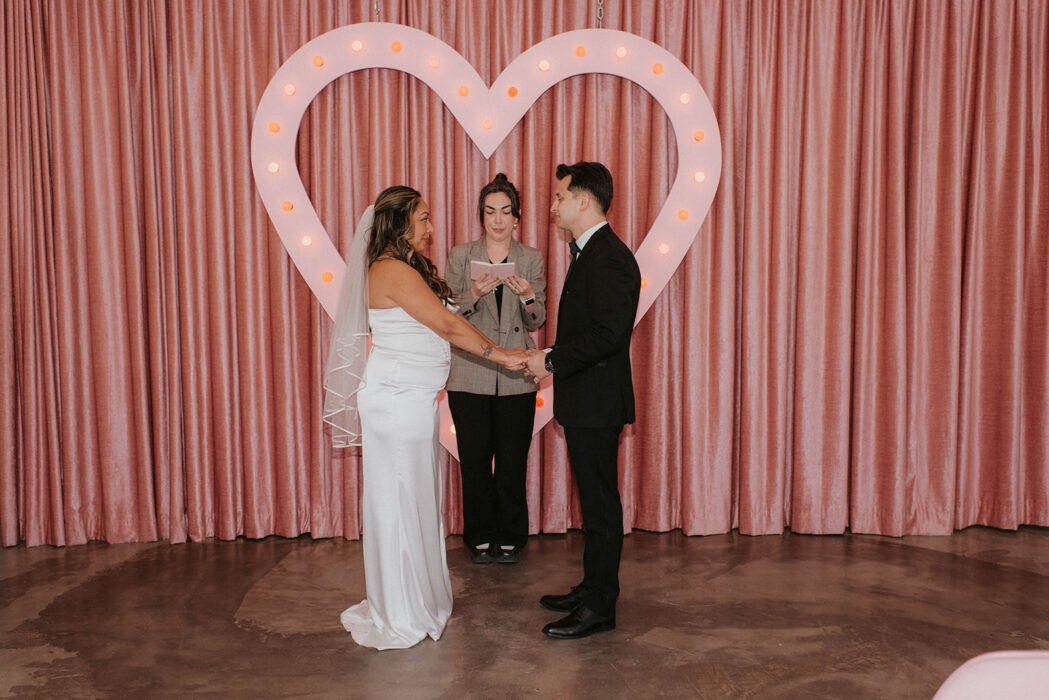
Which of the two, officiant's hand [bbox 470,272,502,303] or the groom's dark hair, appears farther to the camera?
officiant's hand [bbox 470,272,502,303]

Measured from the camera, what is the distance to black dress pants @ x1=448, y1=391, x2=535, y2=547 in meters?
3.49

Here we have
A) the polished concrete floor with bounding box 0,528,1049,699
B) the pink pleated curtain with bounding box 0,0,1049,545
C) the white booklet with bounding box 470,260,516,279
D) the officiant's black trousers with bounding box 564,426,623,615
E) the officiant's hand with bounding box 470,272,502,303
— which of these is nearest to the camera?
the polished concrete floor with bounding box 0,528,1049,699

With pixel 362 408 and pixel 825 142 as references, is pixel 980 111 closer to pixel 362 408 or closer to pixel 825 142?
pixel 825 142

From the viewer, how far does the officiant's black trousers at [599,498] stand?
273cm

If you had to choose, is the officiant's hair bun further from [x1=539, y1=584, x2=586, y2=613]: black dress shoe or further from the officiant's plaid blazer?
[x1=539, y1=584, x2=586, y2=613]: black dress shoe

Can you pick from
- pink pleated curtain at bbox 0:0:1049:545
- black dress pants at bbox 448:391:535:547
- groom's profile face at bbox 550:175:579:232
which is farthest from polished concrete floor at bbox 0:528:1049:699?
groom's profile face at bbox 550:175:579:232

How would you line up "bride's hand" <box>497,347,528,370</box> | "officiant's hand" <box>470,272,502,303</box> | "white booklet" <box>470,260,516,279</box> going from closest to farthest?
"bride's hand" <box>497,347,528,370</box>, "officiant's hand" <box>470,272,502,303</box>, "white booklet" <box>470,260,516,279</box>

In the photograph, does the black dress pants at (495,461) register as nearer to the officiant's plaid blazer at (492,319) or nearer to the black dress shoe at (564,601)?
the officiant's plaid blazer at (492,319)

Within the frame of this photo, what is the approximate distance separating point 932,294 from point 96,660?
3.80 m

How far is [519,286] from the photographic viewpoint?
3.27m

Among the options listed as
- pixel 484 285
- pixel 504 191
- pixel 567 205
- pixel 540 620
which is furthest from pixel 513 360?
pixel 540 620

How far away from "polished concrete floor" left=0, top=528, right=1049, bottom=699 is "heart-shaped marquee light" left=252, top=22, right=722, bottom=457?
891 millimetres

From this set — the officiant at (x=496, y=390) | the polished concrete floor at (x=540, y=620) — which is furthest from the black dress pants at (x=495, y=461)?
the polished concrete floor at (x=540, y=620)

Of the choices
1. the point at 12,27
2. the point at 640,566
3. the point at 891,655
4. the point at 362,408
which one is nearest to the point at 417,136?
the point at 362,408
